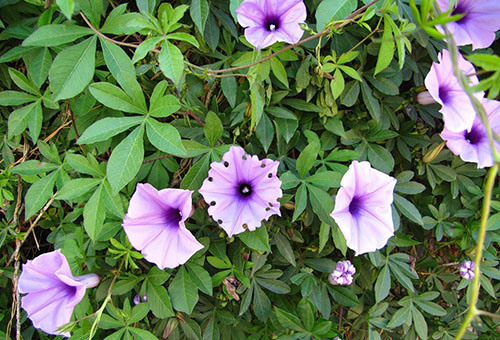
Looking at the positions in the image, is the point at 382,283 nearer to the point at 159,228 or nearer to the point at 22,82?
the point at 159,228

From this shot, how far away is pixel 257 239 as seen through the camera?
109 centimetres

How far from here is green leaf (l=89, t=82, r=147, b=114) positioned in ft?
3.31

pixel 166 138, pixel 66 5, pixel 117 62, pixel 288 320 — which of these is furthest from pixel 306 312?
pixel 66 5

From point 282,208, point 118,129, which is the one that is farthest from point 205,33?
point 282,208

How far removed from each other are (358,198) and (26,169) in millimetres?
948

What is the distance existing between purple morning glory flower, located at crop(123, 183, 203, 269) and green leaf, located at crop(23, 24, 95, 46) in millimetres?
432

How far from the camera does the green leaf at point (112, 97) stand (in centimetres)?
101

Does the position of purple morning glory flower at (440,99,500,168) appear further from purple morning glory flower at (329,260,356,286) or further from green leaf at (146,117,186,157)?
green leaf at (146,117,186,157)

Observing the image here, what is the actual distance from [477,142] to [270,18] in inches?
27.9

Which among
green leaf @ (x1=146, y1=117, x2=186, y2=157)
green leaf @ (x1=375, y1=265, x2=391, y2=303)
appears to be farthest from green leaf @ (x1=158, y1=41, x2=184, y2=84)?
green leaf @ (x1=375, y1=265, x2=391, y2=303)

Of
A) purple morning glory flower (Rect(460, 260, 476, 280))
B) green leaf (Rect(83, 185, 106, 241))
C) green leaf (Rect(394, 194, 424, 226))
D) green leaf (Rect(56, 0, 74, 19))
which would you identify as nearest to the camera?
green leaf (Rect(56, 0, 74, 19))

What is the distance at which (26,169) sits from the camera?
116 centimetres

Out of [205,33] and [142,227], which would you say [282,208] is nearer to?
[142,227]

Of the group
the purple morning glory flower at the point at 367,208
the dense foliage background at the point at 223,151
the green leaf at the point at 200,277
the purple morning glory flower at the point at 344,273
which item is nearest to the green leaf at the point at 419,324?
the dense foliage background at the point at 223,151
